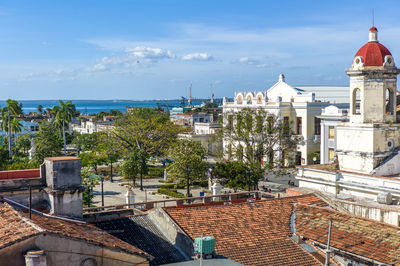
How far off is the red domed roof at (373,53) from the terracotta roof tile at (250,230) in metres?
9.92

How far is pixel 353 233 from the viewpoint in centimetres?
1580

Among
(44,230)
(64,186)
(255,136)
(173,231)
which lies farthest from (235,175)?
(44,230)

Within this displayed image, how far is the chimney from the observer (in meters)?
14.6

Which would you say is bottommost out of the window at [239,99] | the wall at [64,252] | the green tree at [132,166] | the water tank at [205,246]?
the green tree at [132,166]

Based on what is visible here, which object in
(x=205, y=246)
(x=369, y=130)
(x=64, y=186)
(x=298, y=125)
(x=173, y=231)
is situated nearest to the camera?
(x=205, y=246)

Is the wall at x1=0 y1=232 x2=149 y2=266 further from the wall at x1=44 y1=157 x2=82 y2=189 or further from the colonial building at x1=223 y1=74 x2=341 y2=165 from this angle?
the colonial building at x1=223 y1=74 x2=341 y2=165

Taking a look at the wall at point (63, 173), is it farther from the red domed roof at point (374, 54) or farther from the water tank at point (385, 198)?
the red domed roof at point (374, 54)

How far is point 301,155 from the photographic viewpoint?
5581 cm

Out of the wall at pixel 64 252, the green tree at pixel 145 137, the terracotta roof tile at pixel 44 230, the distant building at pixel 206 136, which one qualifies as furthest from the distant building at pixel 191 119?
the wall at pixel 64 252

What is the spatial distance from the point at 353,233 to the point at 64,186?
9.83 m

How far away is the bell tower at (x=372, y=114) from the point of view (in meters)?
23.7

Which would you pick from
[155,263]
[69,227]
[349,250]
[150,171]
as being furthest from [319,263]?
[150,171]

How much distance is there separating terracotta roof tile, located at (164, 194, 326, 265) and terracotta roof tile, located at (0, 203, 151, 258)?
3644 millimetres

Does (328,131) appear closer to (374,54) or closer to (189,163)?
(189,163)
